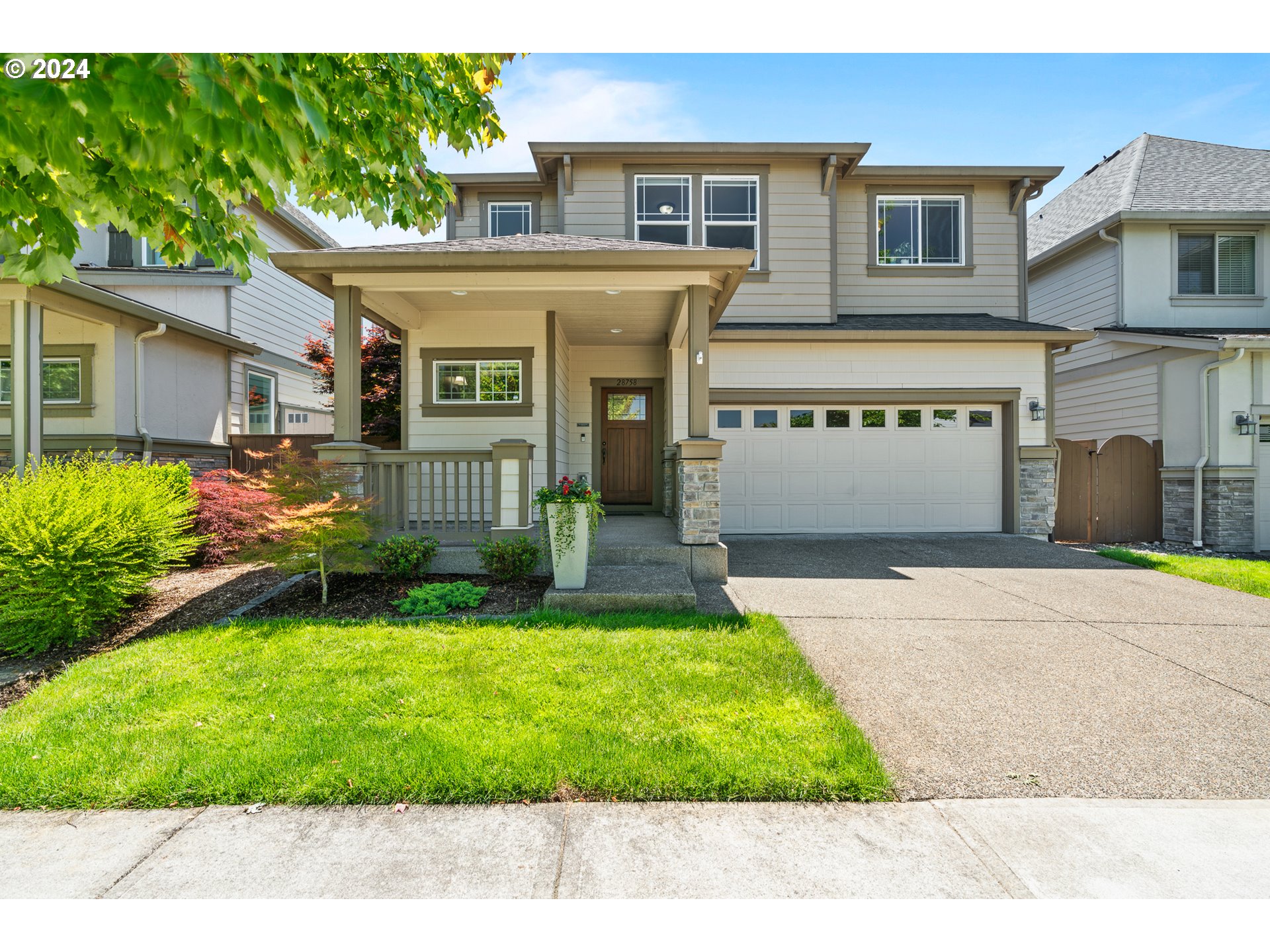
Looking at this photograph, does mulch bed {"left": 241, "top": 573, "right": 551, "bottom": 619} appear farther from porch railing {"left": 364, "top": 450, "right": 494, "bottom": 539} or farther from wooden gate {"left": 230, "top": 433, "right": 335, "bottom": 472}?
wooden gate {"left": 230, "top": 433, "right": 335, "bottom": 472}

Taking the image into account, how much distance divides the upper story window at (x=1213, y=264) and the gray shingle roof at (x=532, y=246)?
10167mm

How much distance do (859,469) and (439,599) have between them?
706cm

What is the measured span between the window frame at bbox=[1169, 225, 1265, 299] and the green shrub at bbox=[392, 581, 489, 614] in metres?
13.2

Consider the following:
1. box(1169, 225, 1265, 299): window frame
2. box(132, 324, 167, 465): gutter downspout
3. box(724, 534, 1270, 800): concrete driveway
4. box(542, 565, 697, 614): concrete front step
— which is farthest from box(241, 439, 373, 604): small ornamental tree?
box(1169, 225, 1265, 299): window frame

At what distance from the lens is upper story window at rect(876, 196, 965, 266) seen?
1102 cm

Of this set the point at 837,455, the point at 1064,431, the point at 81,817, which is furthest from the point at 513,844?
the point at 1064,431

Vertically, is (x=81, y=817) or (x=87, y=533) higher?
(x=87, y=533)

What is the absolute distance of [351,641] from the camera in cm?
451

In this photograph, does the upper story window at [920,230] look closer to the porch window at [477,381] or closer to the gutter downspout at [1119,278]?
the gutter downspout at [1119,278]

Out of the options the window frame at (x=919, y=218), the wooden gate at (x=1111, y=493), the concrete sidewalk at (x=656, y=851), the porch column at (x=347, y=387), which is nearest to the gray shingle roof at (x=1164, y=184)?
the window frame at (x=919, y=218)

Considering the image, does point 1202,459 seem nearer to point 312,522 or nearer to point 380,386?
point 312,522

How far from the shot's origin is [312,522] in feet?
17.6

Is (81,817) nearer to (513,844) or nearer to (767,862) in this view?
(513,844)
